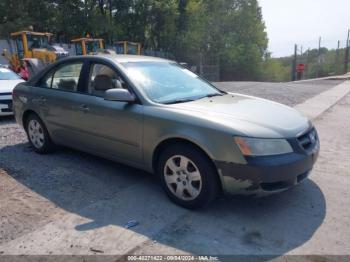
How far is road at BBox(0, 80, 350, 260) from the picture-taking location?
2.91 m

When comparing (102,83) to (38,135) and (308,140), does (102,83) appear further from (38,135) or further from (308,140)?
(308,140)

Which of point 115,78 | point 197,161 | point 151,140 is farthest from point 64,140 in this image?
point 197,161

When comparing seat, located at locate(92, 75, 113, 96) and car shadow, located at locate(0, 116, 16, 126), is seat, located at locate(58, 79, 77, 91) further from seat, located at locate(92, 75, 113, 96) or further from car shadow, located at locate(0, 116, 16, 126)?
car shadow, located at locate(0, 116, 16, 126)

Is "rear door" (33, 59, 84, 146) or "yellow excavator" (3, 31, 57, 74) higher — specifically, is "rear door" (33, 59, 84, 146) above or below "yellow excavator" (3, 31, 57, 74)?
below

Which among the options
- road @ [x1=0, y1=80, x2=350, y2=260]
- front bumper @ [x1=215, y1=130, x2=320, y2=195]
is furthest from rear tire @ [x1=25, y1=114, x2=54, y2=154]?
front bumper @ [x1=215, y1=130, x2=320, y2=195]

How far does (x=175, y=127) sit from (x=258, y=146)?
845 mm

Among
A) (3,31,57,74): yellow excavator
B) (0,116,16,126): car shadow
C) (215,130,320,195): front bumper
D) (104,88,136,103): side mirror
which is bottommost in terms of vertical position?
(0,116,16,126): car shadow

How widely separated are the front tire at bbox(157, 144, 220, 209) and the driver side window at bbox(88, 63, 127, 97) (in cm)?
115

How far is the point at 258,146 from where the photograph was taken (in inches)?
123

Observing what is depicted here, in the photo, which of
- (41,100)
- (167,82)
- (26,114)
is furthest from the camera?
(26,114)

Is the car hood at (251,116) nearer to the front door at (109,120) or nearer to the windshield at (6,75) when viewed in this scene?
the front door at (109,120)

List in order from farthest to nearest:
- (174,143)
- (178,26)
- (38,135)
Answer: (178,26) < (38,135) < (174,143)

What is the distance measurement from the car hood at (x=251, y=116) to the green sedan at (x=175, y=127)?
1cm

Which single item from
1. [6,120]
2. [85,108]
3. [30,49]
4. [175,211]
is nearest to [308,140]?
[175,211]
